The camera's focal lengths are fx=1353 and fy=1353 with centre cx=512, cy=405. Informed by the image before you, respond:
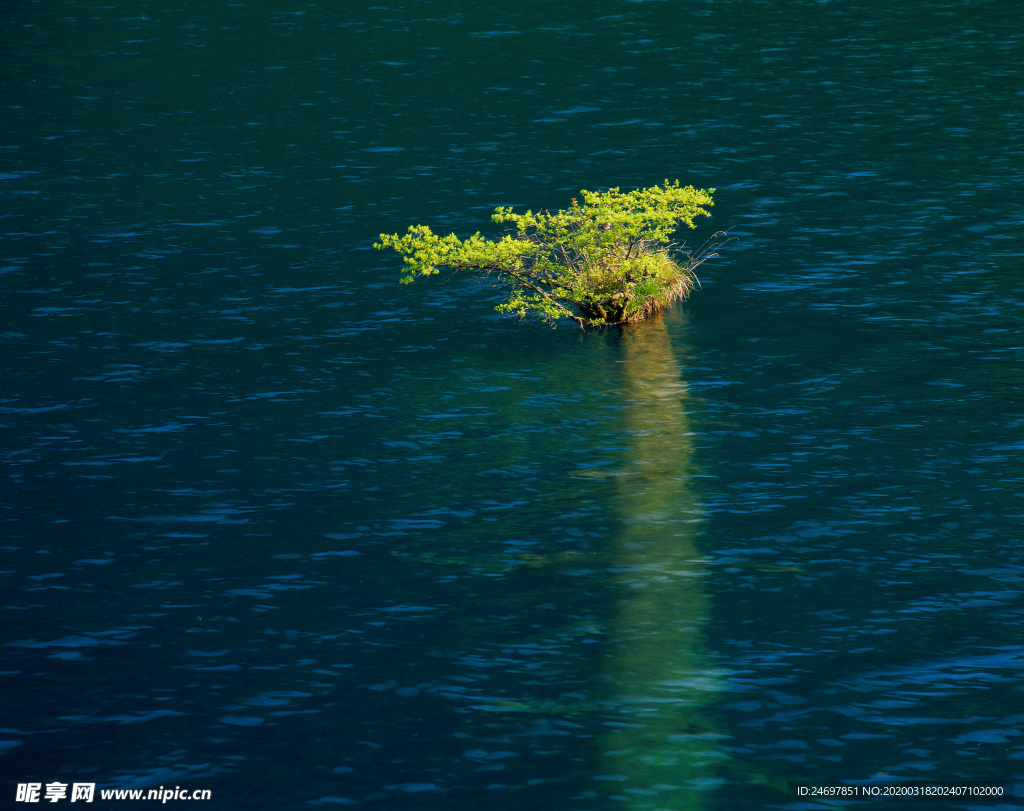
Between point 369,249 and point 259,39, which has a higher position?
point 259,39

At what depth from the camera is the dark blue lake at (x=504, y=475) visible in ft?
100

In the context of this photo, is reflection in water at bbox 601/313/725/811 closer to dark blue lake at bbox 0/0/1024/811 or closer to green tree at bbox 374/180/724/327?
dark blue lake at bbox 0/0/1024/811

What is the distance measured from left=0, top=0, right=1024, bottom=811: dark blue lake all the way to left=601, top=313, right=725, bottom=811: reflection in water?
0.12m

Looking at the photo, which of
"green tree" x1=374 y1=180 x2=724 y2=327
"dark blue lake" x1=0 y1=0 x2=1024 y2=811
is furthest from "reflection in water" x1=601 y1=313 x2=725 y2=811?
"green tree" x1=374 y1=180 x2=724 y2=327

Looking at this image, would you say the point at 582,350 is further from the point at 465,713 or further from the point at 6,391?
the point at 465,713

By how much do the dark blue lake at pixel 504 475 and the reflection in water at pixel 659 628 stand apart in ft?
0.39

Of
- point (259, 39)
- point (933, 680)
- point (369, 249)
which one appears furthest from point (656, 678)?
point (259, 39)

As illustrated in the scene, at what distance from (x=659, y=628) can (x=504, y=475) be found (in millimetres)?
11120

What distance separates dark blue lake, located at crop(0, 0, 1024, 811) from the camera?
1202 inches

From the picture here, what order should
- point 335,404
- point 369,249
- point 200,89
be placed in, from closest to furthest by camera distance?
1. point 335,404
2. point 369,249
3. point 200,89

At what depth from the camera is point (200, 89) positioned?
109 meters

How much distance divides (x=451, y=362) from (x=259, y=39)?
81.7m

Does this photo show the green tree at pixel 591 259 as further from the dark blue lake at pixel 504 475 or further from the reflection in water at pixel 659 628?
the reflection in water at pixel 659 628

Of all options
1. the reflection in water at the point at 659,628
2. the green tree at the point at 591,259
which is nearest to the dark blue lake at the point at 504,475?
the reflection in water at the point at 659,628
